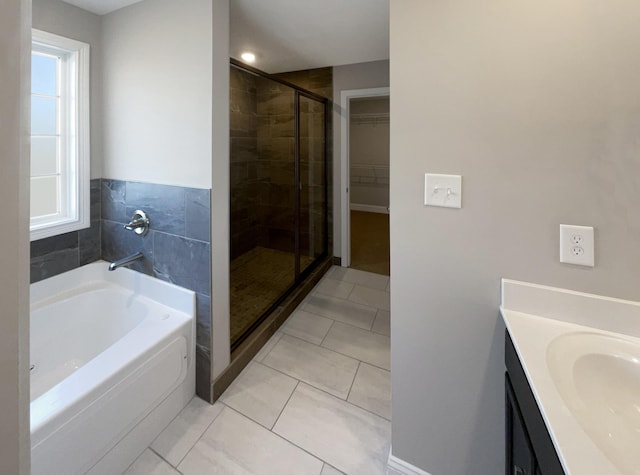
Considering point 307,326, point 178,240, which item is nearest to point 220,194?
point 178,240

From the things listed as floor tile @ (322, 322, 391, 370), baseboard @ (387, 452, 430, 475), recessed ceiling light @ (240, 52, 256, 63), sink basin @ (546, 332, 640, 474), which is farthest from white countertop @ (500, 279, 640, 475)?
recessed ceiling light @ (240, 52, 256, 63)

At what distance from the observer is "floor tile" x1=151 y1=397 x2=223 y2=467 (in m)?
1.53

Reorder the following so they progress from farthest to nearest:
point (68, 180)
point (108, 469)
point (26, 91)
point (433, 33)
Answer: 1. point (68, 180)
2. point (108, 469)
3. point (433, 33)
4. point (26, 91)

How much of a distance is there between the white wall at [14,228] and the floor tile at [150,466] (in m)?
1.38

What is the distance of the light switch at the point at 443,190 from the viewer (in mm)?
1139

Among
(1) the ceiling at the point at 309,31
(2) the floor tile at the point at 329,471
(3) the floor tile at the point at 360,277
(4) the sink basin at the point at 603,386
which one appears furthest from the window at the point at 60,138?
(4) the sink basin at the point at 603,386

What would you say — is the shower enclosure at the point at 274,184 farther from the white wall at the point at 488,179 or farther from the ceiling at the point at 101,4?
the white wall at the point at 488,179

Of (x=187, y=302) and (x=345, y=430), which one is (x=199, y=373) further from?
(x=345, y=430)

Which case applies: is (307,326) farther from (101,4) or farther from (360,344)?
(101,4)

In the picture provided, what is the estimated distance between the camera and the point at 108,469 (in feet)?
4.46

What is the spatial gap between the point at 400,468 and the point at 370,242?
3.86 meters

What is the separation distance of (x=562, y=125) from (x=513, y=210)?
302 mm

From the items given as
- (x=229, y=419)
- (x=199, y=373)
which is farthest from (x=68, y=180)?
(x=229, y=419)

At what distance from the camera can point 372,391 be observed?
1924mm
